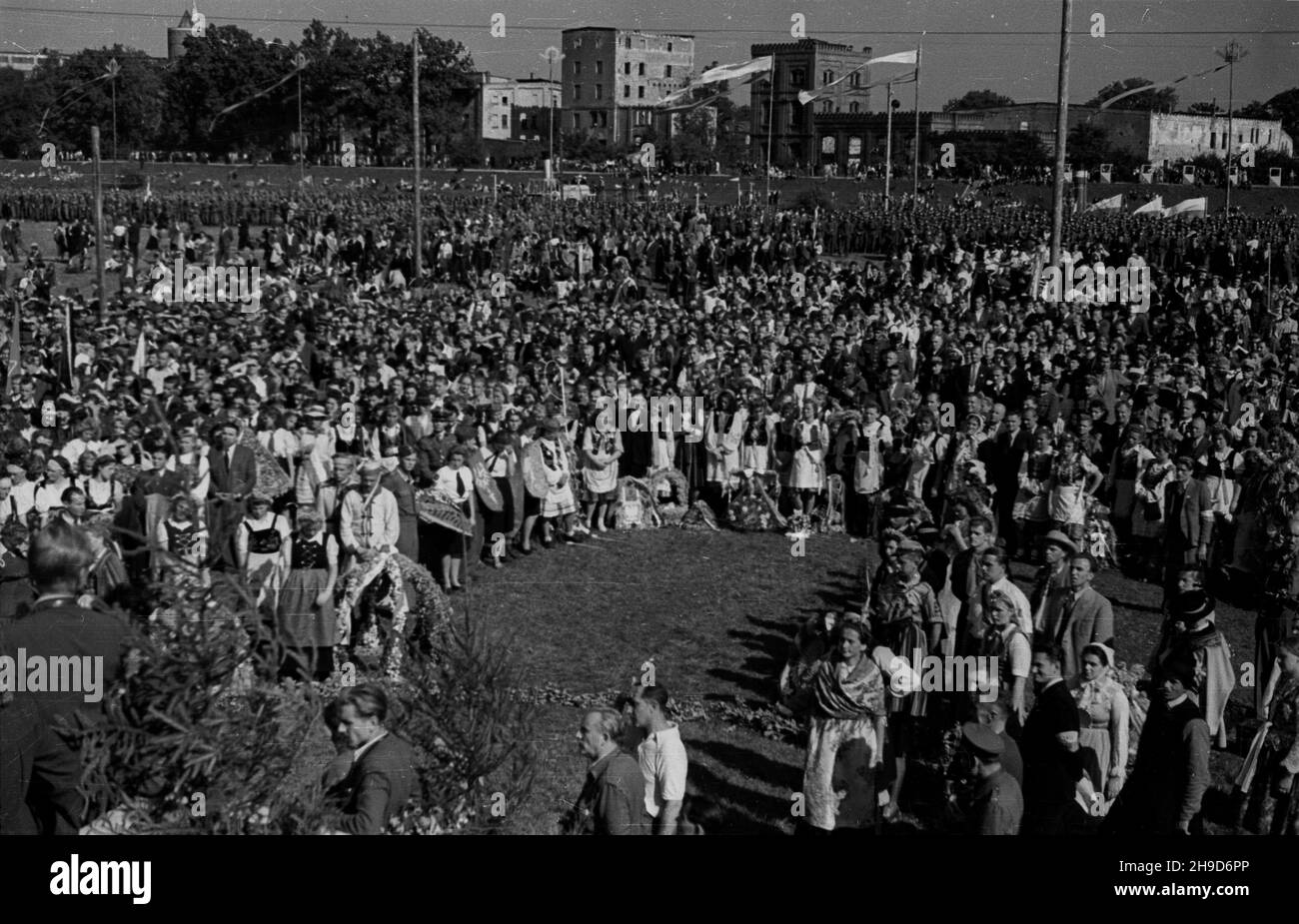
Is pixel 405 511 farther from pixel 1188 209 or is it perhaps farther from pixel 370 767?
pixel 1188 209

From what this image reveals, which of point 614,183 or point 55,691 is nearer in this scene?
point 55,691

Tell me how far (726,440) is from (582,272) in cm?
1358

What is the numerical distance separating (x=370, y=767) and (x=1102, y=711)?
3612 millimetres

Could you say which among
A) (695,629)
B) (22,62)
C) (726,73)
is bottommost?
(695,629)

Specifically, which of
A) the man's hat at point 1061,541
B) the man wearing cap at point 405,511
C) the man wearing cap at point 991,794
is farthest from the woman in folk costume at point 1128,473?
the man wearing cap at point 991,794

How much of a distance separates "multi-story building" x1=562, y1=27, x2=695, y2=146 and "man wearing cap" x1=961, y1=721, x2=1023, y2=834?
14.1 m

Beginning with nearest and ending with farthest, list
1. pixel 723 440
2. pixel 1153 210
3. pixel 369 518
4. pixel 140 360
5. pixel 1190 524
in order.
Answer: pixel 369 518 < pixel 1190 524 < pixel 723 440 < pixel 140 360 < pixel 1153 210

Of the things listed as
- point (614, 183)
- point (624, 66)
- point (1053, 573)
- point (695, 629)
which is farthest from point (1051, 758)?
point (614, 183)

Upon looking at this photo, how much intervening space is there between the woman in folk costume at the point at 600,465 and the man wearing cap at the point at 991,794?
8043mm

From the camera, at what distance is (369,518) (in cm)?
952

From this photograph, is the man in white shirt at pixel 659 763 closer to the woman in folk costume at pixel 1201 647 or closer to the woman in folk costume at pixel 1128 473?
the woman in folk costume at pixel 1201 647

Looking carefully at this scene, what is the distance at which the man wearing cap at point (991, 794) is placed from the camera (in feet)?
17.5
